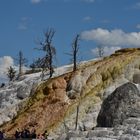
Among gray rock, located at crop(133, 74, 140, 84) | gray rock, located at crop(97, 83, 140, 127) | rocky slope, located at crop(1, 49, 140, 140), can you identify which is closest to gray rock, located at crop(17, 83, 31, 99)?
rocky slope, located at crop(1, 49, 140, 140)

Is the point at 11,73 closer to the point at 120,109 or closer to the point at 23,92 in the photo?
the point at 23,92

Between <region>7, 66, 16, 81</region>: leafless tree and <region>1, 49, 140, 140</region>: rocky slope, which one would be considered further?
<region>7, 66, 16, 81</region>: leafless tree

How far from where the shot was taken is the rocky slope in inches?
2643

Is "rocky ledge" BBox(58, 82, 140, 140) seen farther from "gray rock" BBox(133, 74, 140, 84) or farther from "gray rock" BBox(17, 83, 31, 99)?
"gray rock" BBox(17, 83, 31, 99)

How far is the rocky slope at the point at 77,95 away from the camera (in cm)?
6712

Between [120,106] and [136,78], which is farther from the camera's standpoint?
[136,78]

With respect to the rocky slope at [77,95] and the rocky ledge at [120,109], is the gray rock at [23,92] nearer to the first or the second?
the rocky slope at [77,95]

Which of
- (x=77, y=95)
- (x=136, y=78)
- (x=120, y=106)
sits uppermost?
(x=136, y=78)

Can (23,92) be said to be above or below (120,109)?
above

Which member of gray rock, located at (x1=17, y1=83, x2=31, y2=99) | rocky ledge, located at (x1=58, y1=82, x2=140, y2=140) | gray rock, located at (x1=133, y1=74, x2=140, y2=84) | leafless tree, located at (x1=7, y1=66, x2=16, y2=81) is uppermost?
leafless tree, located at (x1=7, y1=66, x2=16, y2=81)

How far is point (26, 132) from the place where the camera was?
6469 cm

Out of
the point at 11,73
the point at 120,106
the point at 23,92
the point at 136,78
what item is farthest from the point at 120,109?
the point at 11,73

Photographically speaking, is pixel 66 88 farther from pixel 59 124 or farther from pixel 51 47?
pixel 51 47

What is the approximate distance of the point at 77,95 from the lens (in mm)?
73500
